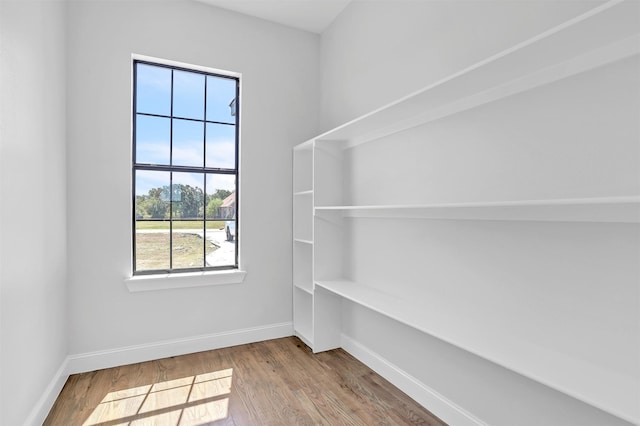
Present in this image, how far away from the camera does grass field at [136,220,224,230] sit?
276 cm

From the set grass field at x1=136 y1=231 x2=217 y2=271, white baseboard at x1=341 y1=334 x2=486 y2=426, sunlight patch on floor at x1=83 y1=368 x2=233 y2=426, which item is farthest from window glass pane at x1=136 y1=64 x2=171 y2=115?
white baseboard at x1=341 y1=334 x2=486 y2=426

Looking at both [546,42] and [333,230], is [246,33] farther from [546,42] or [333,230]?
[546,42]

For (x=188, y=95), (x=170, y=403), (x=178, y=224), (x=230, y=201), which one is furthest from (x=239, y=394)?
(x=188, y=95)

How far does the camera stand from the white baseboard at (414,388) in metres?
1.81

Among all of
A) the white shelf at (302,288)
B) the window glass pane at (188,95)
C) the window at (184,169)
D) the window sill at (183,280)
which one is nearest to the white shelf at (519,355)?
the white shelf at (302,288)

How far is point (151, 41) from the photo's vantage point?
271cm

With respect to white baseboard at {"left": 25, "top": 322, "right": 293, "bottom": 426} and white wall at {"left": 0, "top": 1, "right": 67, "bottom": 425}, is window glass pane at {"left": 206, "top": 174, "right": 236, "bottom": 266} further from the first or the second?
white wall at {"left": 0, "top": 1, "right": 67, "bottom": 425}

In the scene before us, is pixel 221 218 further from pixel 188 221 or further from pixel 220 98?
pixel 220 98

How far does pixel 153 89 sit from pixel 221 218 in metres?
1.20

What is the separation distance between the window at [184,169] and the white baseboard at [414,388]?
4.42 feet

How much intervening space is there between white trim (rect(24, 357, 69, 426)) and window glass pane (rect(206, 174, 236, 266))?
1219mm

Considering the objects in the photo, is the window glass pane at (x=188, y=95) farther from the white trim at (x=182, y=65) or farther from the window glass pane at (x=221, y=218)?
the window glass pane at (x=221, y=218)

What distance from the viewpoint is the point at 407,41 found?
2213 mm

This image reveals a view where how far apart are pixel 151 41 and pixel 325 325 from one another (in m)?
2.69
